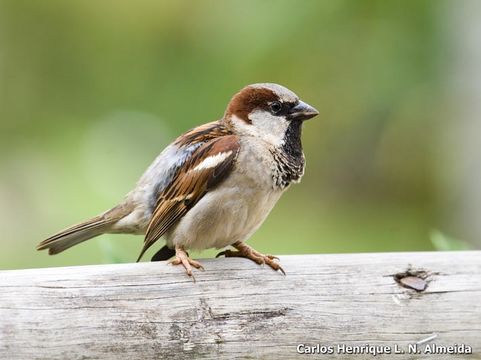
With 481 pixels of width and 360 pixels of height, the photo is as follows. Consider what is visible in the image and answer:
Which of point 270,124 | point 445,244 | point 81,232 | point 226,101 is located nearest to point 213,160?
point 270,124

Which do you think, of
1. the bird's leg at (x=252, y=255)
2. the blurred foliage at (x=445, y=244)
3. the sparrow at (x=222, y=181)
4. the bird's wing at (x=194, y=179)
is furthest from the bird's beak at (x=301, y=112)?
the blurred foliage at (x=445, y=244)

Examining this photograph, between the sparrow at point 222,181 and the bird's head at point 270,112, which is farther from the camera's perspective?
the bird's head at point 270,112

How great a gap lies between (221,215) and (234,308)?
419 millimetres

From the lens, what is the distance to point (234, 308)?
5.73 ft

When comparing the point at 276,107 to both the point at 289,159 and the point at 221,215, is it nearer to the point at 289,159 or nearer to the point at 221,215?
the point at 289,159

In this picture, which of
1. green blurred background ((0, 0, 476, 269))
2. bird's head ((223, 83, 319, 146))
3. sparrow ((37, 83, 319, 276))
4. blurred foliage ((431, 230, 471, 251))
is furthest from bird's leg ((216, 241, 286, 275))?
green blurred background ((0, 0, 476, 269))

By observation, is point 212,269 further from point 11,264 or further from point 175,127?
point 175,127

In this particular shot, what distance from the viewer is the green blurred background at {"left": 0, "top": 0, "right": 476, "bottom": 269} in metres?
4.20

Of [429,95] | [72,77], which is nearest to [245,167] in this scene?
[429,95]

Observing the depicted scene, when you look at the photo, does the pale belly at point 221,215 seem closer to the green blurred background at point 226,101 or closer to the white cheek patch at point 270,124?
the white cheek patch at point 270,124

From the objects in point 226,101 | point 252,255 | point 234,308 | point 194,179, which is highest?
point 226,101

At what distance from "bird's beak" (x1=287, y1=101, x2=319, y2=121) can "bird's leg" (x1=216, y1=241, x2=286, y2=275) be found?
0.38 m

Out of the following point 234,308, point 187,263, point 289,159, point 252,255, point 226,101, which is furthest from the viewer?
point 226,101

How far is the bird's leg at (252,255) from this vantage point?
1.90 metres
